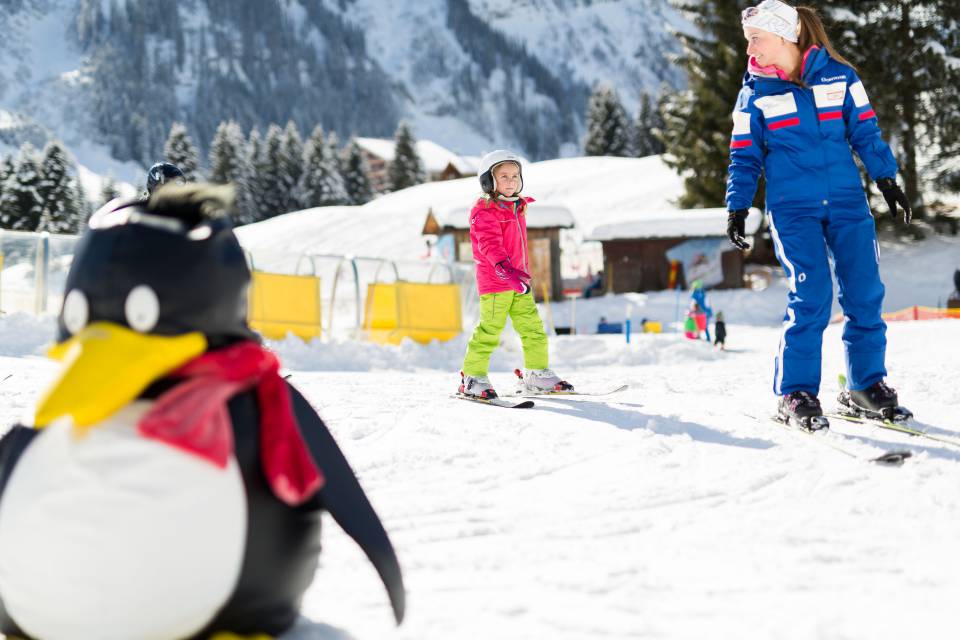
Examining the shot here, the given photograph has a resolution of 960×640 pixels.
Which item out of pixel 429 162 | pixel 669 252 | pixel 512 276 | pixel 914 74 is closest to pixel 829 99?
pixel 512 276

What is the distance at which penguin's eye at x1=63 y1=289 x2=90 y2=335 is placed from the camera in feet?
4.90

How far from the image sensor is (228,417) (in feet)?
4.96

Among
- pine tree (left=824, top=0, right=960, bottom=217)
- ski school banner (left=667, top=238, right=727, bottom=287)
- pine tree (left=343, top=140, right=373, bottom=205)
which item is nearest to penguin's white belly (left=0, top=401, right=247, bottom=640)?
ski school banner (left=667, top=238, right=727, bottom=287)

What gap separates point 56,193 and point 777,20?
142 ft

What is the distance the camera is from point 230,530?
4.82 ft

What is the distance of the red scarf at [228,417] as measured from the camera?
1.41 metres

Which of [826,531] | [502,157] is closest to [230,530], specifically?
[826,531]

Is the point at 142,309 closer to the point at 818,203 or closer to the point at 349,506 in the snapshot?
the point at 349,506

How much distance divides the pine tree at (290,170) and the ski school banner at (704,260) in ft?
106

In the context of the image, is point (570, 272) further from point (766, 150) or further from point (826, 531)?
point (826, 531)

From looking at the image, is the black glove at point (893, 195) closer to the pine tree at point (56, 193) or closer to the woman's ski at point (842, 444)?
the woman's ski at point (842, 444)

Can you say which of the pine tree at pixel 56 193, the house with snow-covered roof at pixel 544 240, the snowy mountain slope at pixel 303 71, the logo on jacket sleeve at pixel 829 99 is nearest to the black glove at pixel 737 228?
the logo on jacket sleeve at pixel 829 99

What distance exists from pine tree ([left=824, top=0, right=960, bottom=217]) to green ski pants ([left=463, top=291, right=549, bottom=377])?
21.0 m

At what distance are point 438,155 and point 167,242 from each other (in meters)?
75.5
